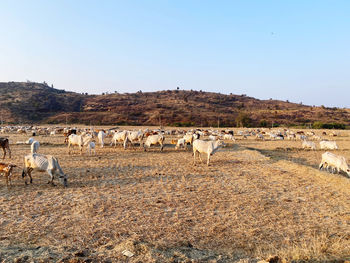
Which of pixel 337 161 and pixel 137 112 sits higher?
pixel 137 112

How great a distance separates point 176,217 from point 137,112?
79.1 metres

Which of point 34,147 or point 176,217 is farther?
point 34,147

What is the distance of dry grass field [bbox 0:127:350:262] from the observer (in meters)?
5.32

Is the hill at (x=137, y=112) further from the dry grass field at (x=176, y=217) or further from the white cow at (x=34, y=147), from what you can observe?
the dry grass field at (x=176, y=217)

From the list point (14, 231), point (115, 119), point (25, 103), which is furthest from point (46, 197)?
point (25, 103)

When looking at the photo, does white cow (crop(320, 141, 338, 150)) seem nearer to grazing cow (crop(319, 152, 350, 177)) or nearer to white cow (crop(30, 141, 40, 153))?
grazing cow (crop(319, 152, 350, 177))

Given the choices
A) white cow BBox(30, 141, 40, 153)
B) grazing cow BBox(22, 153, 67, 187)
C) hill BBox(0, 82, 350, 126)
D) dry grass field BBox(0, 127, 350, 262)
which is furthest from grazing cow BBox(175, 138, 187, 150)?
hill BBox(0, 82, 350, 126)

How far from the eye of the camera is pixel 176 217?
7402mm

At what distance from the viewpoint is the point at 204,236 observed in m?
6.23

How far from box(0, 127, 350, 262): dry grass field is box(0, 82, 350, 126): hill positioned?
5037 cm

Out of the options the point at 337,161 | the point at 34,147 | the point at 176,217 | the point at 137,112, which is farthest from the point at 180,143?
the point at 137,112

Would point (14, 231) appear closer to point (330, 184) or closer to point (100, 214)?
point (100, 214)

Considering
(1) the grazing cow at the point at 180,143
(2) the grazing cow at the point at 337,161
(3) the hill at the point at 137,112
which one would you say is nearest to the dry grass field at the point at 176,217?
(2) the grazing cow at the point at 337,161

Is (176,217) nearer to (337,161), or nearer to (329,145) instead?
(337,161)
